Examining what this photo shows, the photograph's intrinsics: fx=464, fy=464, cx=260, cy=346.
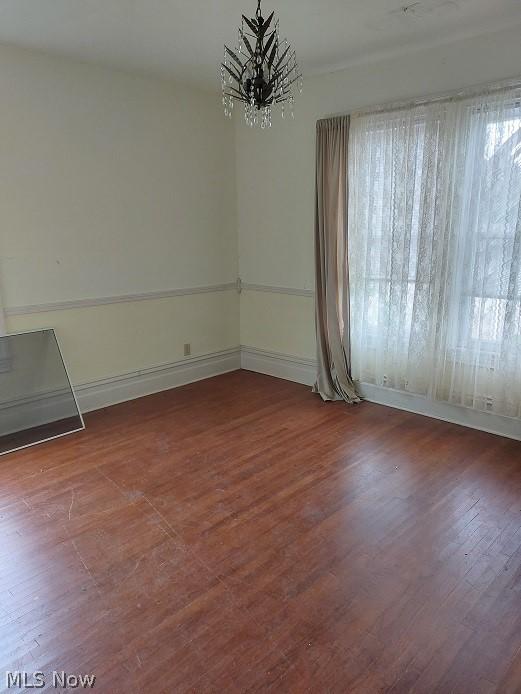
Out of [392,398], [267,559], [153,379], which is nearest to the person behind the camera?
[267,559]

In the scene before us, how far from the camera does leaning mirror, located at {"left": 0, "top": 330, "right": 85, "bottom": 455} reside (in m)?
3.48

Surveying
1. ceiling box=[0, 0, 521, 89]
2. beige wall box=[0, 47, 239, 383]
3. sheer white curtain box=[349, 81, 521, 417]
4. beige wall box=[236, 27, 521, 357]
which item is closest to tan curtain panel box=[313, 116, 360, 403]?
sheer white curtain box=[349, 81, 521, 417]

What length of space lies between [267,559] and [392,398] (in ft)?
7.13

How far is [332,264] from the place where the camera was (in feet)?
13.0

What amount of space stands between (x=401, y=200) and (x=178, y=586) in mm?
2967

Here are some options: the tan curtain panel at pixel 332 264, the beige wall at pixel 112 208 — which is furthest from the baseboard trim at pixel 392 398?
the beige wall at pixel 112 208

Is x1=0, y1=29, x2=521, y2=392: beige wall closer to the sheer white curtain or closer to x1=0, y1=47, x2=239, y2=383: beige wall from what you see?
x1=0, y1=47, x2=239, y2=383: beige wall

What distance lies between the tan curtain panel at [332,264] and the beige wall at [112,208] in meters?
1.17

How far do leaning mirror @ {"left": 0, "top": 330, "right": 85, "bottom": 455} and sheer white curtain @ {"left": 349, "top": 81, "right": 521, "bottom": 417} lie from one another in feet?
8.11

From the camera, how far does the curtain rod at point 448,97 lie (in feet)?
9.59

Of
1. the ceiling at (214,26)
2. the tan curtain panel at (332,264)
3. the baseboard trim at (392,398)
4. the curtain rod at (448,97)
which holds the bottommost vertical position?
the baseboard trim at (392,398)

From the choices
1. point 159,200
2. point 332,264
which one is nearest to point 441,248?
point 332,264

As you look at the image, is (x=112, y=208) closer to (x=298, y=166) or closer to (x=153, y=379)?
(x=153, y=379)

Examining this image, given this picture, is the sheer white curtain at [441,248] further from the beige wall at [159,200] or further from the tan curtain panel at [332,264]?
the beige wall at [159,200]
